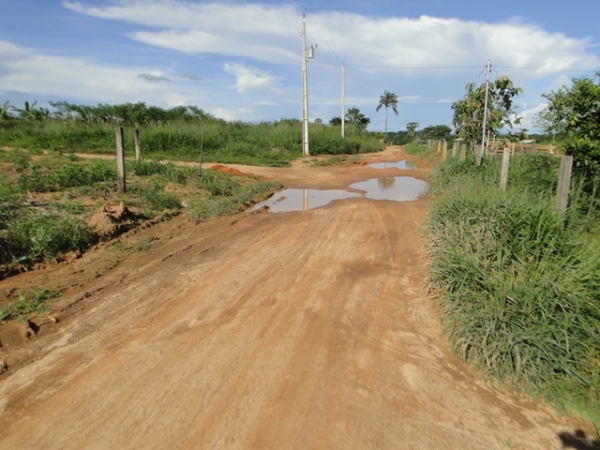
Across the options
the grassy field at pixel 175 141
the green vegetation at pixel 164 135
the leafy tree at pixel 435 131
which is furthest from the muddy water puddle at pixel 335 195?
the leafy tree at pixel 435 131

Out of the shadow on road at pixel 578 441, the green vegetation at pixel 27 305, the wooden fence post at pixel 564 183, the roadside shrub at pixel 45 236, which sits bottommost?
the shadow on road at pixel 578 441

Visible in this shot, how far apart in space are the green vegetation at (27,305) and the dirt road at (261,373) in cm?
42

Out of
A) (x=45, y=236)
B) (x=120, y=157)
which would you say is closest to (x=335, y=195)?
(x=120, y=157)

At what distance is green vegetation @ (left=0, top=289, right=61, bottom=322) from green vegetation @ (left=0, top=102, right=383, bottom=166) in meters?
13.2

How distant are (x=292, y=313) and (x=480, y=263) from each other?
7.37 feet

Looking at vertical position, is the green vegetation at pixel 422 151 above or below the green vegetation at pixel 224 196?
above

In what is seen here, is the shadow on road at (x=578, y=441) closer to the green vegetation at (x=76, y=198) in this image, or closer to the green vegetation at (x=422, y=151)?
the green vegetation at (x=76, y=198)

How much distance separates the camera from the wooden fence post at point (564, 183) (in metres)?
5.20

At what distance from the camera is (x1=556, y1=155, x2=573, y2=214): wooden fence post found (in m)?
5.20

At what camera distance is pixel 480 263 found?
175 inches

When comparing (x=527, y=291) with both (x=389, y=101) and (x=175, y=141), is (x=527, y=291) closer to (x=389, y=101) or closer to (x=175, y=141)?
(x=175, y=141)

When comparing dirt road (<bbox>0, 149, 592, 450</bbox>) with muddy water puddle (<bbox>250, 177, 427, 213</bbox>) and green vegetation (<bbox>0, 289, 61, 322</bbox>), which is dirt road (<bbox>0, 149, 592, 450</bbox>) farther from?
muddy water puddle (<bbox>250, 177, 427, 213</bbox>)

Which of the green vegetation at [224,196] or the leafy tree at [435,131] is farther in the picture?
the leafy tree at [435,131]

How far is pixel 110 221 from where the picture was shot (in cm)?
693
